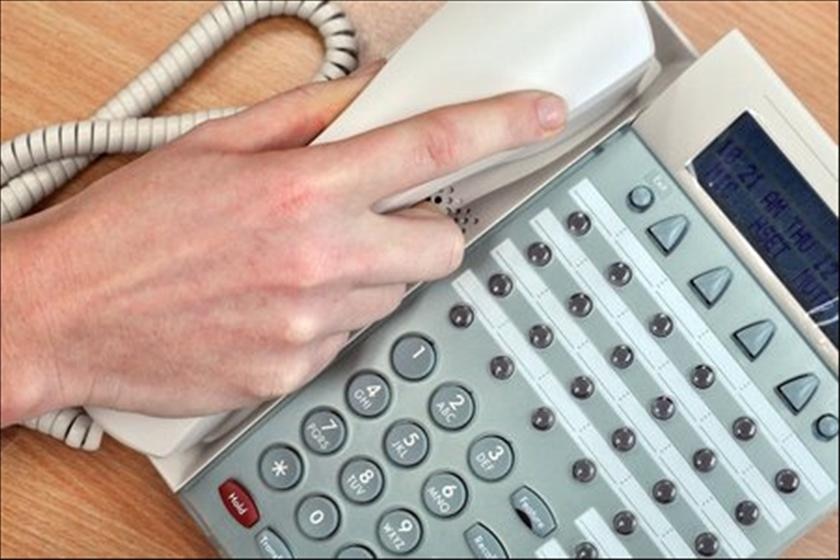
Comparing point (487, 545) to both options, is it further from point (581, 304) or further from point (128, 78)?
point (128, 78)

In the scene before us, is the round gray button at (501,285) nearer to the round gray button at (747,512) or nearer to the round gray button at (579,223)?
the round gray button at (579,223)

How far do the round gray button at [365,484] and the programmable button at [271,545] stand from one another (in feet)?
0.13

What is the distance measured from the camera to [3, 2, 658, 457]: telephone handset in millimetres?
659

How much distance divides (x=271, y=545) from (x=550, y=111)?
0.25 metres

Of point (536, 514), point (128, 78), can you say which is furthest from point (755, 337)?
point (128, 78)

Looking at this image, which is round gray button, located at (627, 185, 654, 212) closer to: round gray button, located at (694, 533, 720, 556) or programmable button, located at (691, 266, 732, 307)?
programmable button, located at (691, 266, 732, 307)

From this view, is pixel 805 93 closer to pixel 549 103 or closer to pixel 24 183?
pixel 549 103

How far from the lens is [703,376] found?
0.68 m

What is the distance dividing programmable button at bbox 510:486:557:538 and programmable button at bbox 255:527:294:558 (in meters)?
0.11

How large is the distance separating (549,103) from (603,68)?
33mm

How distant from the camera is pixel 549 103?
65cm

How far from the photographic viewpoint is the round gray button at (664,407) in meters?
0.68

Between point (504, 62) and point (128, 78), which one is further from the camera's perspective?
point (128, 78)

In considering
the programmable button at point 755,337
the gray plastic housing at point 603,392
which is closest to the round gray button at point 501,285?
the gray plastic housing at point 603,392
